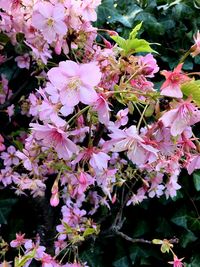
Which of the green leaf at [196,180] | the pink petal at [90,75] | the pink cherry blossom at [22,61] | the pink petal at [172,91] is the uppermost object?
the pink petal at [172,91]

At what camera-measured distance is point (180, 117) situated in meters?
0.71

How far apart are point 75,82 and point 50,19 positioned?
0.22m

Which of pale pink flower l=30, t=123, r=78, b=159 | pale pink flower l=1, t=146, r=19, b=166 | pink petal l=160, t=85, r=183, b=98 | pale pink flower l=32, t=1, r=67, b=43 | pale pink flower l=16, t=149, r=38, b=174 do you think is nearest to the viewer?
pink petal l=160, t=85, r=183, b=98

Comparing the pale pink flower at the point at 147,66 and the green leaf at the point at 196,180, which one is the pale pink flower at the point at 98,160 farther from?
the green leaf at the point at 196,180

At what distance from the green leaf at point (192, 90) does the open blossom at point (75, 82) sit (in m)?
0.14

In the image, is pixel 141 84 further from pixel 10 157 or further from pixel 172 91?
pixel 10 157

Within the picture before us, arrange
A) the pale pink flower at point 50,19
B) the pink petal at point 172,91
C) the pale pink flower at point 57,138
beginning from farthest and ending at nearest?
the pale pink flower at point 50,19, the pale pink flower at point 57,138, the pink petal at point 172,91

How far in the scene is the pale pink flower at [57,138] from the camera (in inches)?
31.7

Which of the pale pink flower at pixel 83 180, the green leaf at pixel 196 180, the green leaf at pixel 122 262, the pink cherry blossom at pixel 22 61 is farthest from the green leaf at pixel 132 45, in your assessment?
the green leaf at pixel 122 262

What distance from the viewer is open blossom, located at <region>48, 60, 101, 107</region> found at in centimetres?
74

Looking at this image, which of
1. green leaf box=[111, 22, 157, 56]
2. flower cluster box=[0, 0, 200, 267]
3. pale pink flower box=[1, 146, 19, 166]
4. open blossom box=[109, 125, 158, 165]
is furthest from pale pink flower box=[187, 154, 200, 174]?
pale pink flower box=[1, 146, 19, 166]

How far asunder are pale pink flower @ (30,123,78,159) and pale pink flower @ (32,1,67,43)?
0.23m

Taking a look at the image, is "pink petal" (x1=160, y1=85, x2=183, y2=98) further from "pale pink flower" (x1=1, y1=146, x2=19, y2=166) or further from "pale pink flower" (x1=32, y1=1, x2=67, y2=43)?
"pale pink flower" (x1=1, y1=146, x2=19, y2=166)

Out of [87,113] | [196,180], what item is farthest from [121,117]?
[196,180]
